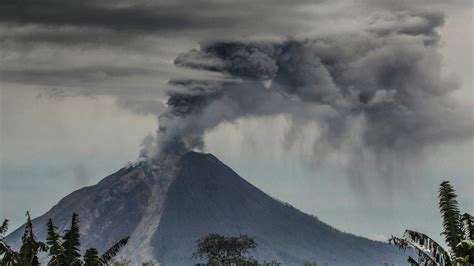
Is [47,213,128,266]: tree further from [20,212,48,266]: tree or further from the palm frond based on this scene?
the palm frond

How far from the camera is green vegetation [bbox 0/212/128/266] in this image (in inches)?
1005

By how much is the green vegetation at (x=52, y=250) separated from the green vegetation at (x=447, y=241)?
7579 millimetres

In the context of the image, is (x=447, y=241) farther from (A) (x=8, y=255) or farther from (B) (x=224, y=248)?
(B) (x=224, y=248)

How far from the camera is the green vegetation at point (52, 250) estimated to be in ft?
83.8

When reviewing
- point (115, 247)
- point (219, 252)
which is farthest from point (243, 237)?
point (115, 247)

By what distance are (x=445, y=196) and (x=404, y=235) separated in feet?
4.32

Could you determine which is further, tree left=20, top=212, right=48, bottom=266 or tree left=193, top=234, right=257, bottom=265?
tree left=193, top=234, right=257, bottom=265

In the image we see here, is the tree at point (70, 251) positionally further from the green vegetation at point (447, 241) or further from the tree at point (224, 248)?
the tree at point (224, 248)

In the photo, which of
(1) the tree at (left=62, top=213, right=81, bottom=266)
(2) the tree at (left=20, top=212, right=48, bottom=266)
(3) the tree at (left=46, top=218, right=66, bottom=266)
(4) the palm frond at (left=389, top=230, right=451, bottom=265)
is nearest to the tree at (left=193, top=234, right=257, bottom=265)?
(1) the tree at (left=62, top=213, right=81, bottom=266)

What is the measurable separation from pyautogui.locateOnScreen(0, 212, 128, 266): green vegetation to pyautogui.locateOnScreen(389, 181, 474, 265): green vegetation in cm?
758

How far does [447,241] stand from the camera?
23906 millimetres

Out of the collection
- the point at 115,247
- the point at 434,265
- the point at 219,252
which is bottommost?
the point at 434,265

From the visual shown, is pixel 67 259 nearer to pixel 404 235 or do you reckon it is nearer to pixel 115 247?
pixel 115 247

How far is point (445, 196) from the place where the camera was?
2370 centimetres
